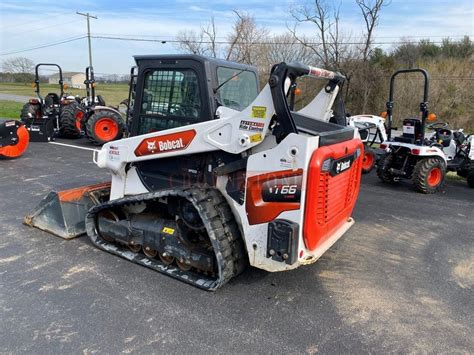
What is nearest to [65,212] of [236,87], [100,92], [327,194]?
[236,87]

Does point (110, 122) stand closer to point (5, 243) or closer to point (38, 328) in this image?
point (5, 243)

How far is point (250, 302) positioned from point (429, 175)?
5.52 metres

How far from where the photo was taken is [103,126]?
1158cm

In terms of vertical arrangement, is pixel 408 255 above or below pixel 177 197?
below

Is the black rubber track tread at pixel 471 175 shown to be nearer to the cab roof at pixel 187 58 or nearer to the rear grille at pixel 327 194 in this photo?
the rear grille at pixel 327 194

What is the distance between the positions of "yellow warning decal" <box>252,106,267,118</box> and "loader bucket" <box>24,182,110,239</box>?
2.68 meters

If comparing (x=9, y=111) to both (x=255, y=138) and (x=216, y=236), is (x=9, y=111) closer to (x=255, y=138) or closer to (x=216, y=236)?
(x=216, y=236)

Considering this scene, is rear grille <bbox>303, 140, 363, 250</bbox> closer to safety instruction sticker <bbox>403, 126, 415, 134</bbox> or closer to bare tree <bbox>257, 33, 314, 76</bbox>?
safety instruction sticker <bbox>403, 126, 415, 134</bbox>

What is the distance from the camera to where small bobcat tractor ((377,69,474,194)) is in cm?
753

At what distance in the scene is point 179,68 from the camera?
3.94 metres

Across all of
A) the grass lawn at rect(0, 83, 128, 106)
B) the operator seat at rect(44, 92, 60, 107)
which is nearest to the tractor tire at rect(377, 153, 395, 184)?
the operator seat at rect(44, 92, 60, 107)

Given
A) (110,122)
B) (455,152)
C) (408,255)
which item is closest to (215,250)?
(408,255)

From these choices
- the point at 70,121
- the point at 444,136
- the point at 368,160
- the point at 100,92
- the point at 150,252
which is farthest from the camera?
the point at 100,92

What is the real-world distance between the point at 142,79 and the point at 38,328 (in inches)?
101
